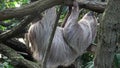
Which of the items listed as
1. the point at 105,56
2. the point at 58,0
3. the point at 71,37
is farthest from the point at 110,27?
the point at 71,37

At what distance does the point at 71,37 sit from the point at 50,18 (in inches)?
19.8

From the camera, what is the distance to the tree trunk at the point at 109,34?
213cm

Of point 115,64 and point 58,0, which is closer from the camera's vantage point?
point 115,64

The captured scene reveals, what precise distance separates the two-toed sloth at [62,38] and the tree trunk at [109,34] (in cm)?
173

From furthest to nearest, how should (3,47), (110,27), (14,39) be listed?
(14,39) < (3,47) < (110,27)

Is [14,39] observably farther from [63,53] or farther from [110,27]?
[110,27]

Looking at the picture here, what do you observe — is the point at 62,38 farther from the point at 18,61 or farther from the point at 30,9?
the point at 30,9

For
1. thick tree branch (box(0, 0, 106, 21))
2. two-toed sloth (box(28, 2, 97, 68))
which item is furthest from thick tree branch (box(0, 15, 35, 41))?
thick tree branch (box(0, 0, 106, 21))

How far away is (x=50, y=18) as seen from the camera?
3918mm

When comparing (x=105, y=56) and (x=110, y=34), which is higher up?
(x=110, y=34)

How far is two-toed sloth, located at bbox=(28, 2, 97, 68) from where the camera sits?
4.01 meters

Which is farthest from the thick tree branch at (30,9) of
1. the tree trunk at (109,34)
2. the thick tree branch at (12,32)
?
the tree trunk at (109,34)

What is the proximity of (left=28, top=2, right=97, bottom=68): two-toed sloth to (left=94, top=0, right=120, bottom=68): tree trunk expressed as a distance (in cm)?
173

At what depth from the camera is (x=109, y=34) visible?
84.4 inches
